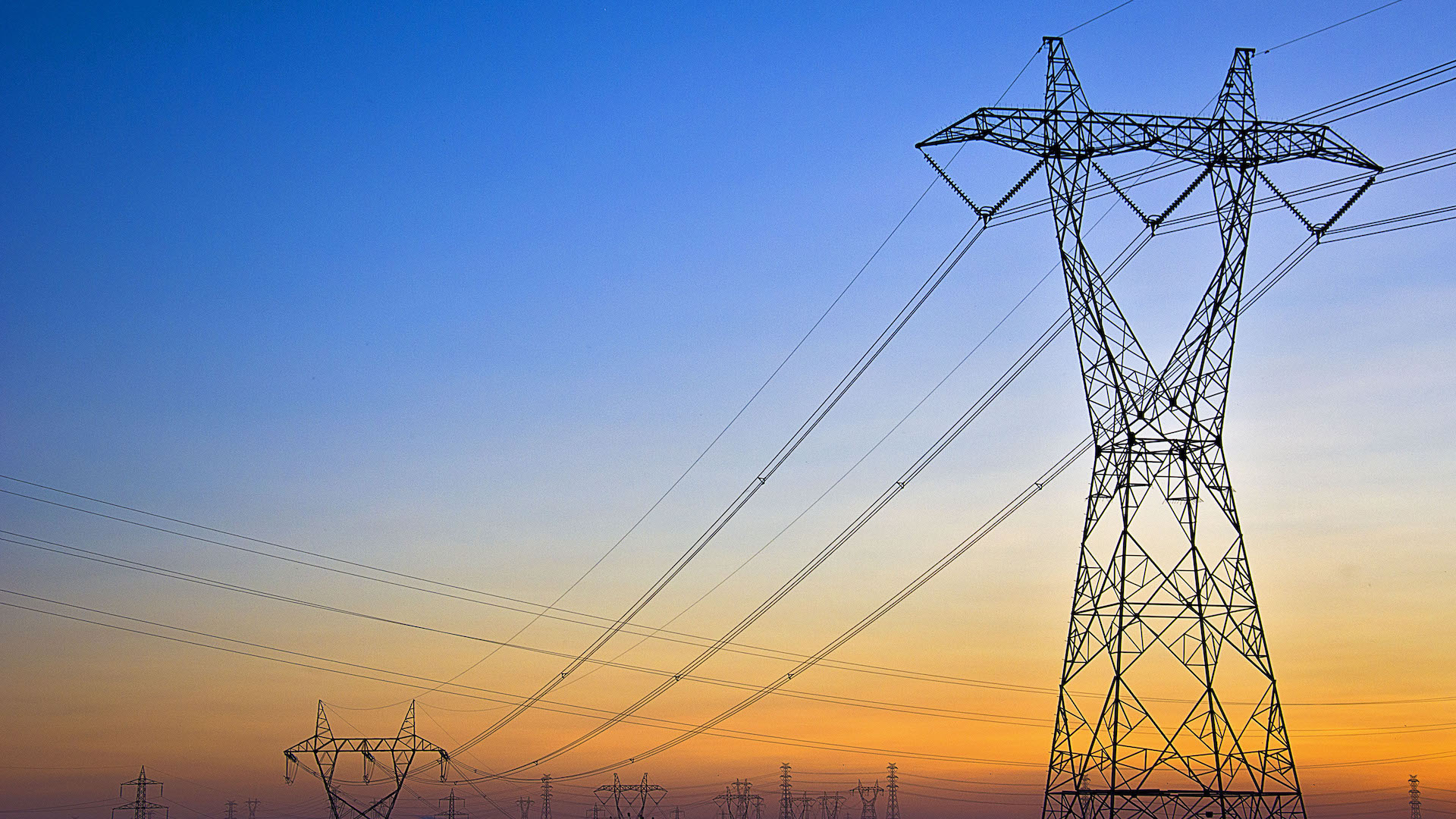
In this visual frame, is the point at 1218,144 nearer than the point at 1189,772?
No

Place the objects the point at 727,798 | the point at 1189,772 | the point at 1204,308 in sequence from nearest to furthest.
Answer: the point at 1189,772 → the point at 1204,308 → the point at 727,798

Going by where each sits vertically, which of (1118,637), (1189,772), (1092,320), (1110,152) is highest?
(1110,152)

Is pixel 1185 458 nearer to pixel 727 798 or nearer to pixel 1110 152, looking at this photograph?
pixel 1110 152

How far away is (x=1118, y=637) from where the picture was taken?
34.0 metres

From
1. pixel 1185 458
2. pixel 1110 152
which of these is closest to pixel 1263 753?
pixel 1185 458

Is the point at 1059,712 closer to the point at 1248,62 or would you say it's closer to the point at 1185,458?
the point at 1185,458

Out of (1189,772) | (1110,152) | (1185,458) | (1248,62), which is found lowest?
(1189,772)

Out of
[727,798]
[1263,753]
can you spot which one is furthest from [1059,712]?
[727,798]

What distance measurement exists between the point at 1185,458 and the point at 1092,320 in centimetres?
431

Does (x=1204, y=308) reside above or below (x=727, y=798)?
above

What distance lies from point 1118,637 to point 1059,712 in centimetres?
268

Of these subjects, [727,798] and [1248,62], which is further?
[727,798]

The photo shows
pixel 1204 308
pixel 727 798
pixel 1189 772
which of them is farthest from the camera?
pixel 727 798

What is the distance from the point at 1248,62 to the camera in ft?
121
